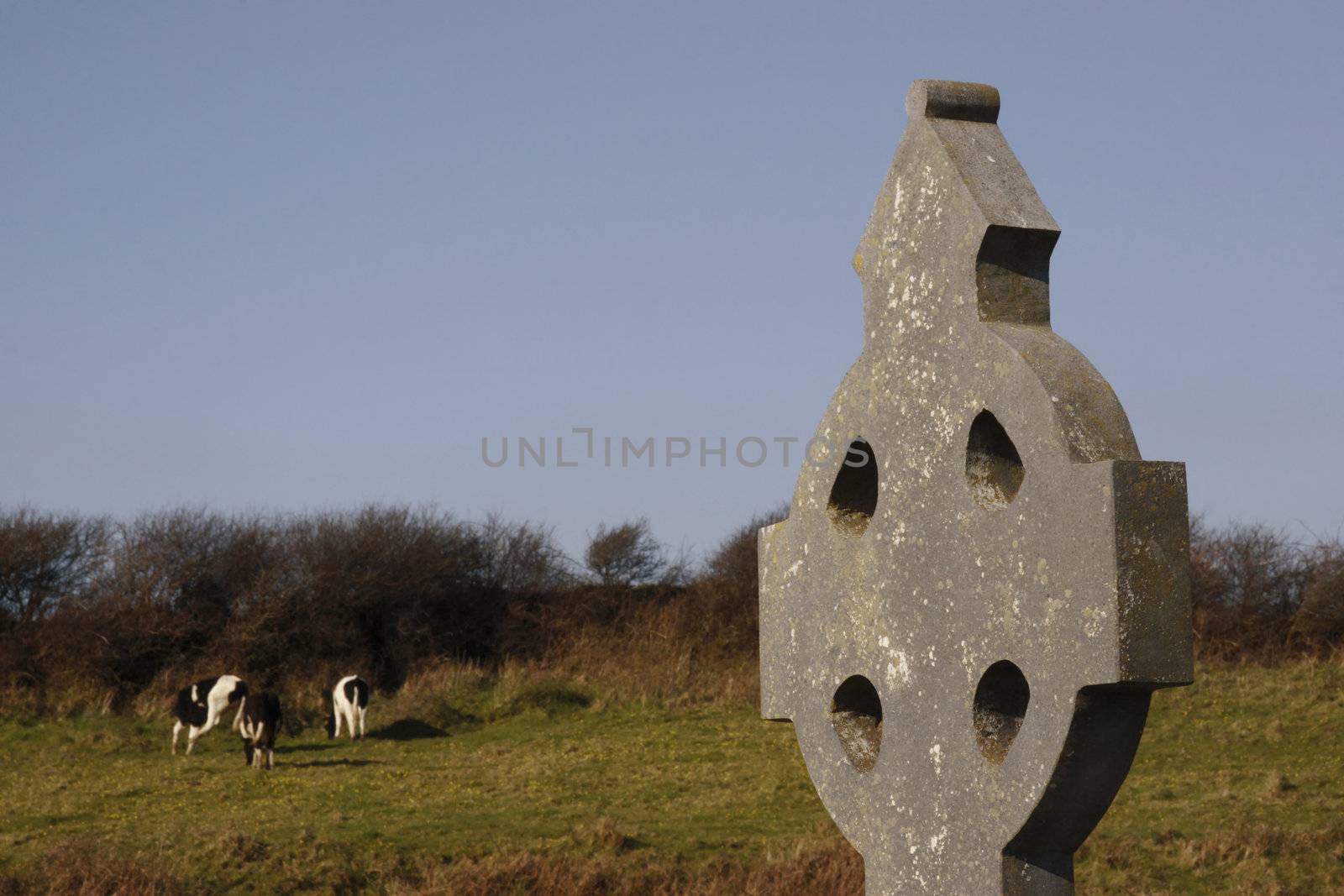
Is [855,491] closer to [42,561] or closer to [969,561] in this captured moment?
[969,561]

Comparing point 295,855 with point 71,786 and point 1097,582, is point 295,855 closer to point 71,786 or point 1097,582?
point 71,786

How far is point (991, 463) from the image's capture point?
4645 millimetres

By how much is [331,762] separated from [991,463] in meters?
16.7

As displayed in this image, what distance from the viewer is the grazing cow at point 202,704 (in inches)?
840

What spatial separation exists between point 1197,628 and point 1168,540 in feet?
77.4

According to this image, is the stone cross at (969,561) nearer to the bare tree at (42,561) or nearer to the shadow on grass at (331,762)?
the shadow on grass at (331,762)

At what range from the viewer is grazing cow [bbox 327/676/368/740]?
22266 mm

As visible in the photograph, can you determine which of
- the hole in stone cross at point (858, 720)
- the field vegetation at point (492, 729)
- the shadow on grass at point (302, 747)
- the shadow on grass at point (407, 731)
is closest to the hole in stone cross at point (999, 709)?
the hole in stone cross at point (858, 720)

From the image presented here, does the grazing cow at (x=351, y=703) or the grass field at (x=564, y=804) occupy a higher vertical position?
the grazing cow at (x=351, y=703)

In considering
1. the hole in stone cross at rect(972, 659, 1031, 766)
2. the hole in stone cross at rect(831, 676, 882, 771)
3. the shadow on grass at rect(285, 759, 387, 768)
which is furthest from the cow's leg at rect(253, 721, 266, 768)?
the hole in stone cross at rect(972, 659, 1031, 766)

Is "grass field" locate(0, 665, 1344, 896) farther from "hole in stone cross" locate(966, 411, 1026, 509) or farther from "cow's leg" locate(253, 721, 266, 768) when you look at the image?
"hole in stone cross" locate(966, 411, 1026, 509)

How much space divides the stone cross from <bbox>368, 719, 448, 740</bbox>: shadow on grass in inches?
684

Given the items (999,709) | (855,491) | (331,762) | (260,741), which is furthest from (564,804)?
(999,709)

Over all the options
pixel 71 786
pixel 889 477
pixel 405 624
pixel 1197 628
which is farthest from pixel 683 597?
pixel 889 477
